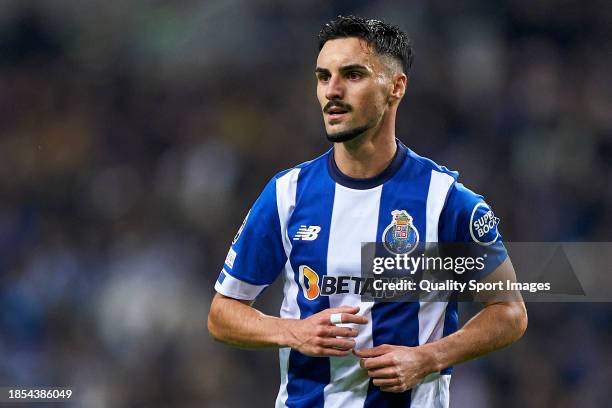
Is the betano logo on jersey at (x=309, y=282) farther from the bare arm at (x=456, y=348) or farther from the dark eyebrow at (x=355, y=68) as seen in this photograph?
the dark eyebrow at (x=355, y=68)

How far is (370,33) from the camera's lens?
339cm

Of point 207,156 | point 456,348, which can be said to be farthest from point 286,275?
point 207,156

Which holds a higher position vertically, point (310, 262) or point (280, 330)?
point (310, 262)

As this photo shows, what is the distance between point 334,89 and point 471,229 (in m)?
0.68

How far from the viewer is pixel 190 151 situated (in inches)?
265

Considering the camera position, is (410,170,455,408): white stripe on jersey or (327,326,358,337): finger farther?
(410,170,455,408): white stripe on jersey

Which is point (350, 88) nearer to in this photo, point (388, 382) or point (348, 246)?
point (348, 246)

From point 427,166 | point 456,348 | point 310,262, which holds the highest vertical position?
point 427,166

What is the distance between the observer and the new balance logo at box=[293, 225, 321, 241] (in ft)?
11.1

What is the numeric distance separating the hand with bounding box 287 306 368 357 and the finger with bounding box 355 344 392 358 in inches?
1.8

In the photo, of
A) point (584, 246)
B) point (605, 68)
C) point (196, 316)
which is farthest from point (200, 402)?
point (605, 68)

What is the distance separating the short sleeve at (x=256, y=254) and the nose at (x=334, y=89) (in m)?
0.42
